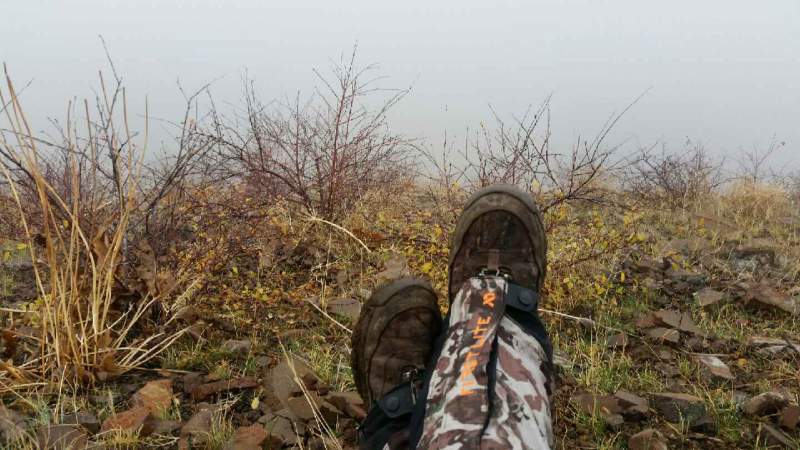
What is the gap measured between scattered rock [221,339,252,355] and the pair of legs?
2.49 feet

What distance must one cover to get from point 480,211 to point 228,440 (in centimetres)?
126

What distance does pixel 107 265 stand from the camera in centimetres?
239

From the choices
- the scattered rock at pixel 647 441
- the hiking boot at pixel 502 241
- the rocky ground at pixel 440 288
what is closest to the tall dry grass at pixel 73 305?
the rocky ground at pixel 440 288

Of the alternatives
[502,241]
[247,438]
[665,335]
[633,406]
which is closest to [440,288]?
[502,241]

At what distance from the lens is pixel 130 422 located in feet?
6.40

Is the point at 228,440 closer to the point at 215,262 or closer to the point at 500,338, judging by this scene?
the point at 500,338

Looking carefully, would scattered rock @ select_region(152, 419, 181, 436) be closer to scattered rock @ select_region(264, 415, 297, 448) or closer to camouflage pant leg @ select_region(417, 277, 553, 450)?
scattered rock @ select_region(264, 415, 297, 448)

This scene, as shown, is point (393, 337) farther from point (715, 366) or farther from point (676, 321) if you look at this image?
point (676, 321)

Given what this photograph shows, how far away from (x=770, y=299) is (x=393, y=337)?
2289mm

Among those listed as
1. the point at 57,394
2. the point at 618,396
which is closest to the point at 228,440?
the point at 57,394

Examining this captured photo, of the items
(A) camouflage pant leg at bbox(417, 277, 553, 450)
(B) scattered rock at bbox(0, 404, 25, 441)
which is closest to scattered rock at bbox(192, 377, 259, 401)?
(B) scattered rock at bbox(0, 404, 25, 441)

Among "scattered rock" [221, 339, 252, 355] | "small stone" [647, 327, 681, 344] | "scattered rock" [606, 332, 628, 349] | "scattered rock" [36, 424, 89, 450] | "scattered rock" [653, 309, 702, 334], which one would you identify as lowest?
"scattered rock" [36, 424, 89, 450]

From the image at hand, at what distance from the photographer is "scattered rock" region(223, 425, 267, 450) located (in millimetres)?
1848

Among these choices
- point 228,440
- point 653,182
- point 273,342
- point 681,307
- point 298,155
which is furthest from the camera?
point 653,182
